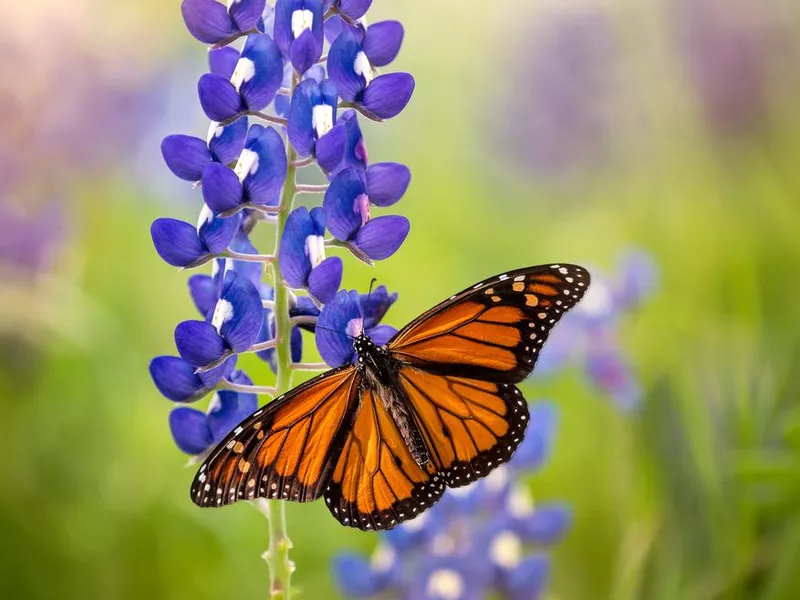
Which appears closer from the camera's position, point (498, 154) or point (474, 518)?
point (474, 518)

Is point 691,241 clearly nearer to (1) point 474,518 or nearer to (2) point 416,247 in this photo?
(2) point 416,247

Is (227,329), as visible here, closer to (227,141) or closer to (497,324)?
(227,141)

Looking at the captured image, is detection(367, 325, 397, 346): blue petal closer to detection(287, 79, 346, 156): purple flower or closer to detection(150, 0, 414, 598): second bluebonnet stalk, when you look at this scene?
detection(150, 0, 414, 598): second bluebonnet stalk

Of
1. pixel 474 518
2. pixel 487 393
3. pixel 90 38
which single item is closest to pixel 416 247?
pixel 90 38

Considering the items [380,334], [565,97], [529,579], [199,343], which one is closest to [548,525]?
[529,579]

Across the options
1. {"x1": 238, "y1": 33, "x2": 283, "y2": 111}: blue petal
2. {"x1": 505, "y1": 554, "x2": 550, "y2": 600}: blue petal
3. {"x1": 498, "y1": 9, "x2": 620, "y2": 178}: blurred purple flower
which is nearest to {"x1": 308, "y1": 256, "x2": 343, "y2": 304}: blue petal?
{"x1": 238, "y1": 33, "x2": 283, "y2": 111}: blue petal

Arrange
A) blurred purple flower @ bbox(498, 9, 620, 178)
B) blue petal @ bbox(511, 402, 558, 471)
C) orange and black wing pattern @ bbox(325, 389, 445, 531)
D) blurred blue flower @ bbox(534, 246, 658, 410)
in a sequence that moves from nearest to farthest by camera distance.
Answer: orange and black wing pattern @ bbox(325, 389, 445, 531) → blue petal @ bbox(511, 402, 558, 471) → blurred blue flower @ bbox(534, 246, 658, 410) → blurred purple flower @ bbox(498, 9, 620, 178)
